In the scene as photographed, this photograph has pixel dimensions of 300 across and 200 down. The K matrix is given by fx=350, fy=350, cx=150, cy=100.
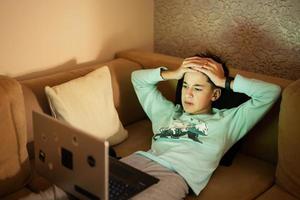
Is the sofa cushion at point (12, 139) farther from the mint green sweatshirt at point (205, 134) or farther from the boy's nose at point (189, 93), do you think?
the boy's nose at point (189, 93)

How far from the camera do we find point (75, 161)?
1.03m

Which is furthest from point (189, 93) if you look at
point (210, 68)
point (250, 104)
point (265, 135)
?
point (265, 135)

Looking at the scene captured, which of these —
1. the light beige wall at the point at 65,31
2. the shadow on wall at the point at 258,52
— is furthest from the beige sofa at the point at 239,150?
the shadow on wall at the point at 258,52

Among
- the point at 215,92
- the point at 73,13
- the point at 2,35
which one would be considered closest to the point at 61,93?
the point at 2,35

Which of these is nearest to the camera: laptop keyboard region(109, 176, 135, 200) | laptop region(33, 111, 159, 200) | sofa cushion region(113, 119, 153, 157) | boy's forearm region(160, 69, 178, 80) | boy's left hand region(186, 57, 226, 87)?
laptop region(33, 111, 159, 200)

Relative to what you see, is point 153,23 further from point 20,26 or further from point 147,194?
point 147,194

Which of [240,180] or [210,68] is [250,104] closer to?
[210,68]

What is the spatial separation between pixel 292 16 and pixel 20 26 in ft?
4.32

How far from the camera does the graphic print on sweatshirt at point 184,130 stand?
151cm

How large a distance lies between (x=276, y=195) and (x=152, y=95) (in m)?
0.71


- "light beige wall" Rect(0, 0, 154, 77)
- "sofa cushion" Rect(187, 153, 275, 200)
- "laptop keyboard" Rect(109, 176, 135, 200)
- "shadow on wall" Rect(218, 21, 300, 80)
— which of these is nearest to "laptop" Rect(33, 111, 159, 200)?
"laptop keyboard" Rect(109, 176, 135, 200)

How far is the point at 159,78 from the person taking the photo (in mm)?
1663

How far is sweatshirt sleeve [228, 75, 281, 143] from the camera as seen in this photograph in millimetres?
Result: 1438

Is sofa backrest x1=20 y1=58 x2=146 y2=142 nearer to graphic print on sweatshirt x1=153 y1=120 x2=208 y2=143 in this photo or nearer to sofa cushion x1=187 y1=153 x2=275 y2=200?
graphic print on sweatshirt x1=153 y1=120 x2=208 y2=143
